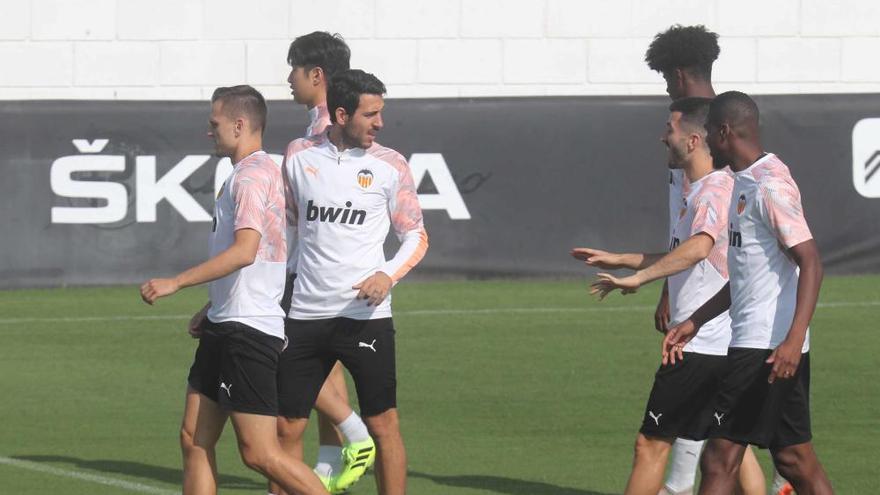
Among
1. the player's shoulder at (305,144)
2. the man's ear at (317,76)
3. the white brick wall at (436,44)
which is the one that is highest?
the white brick wall at (436,44)

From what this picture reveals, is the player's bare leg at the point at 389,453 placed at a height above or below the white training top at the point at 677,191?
below

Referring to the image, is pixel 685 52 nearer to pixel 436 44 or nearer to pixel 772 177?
pixel 772 177

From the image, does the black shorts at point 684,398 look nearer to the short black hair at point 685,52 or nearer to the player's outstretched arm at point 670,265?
the player's outstretched arm at point 670,265

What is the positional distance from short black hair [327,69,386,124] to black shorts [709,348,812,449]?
197 cm

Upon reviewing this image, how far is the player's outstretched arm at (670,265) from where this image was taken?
7.03m

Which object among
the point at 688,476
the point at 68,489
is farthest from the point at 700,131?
the point at 68,489

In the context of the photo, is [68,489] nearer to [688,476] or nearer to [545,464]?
[545,464]

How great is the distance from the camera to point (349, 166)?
7730 mm

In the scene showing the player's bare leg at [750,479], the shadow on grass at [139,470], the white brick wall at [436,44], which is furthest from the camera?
the white brick wall at [436,44]

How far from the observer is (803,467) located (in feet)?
22.6

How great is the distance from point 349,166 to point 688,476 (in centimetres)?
197

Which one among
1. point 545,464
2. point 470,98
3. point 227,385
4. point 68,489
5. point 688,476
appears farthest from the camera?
point 470,98

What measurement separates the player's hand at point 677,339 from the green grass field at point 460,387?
1.45 metres

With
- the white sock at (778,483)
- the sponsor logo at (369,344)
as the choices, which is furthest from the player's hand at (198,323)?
the white sock at (778,483)
